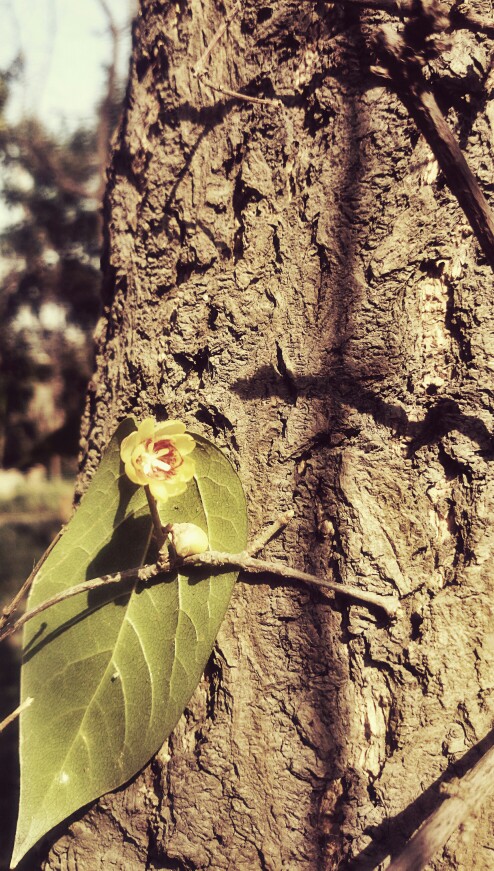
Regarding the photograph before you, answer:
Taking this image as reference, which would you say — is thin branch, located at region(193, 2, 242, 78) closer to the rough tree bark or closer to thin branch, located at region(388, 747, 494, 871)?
the rough tree bark

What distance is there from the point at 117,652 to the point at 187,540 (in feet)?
0.53

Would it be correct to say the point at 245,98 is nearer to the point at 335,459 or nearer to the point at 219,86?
the point at 219,86

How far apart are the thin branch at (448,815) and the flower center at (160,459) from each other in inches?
15.6

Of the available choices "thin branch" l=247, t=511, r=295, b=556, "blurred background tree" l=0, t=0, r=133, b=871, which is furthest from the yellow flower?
"blurred background tree" l=0, t=0, r=133, b=871

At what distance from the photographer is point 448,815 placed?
561 millimetres

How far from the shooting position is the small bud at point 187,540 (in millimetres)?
674

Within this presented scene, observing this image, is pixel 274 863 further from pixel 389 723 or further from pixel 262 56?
pixel 262 56

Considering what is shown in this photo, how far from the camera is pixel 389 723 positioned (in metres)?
0.69

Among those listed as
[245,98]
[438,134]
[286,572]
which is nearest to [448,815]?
[286,572]

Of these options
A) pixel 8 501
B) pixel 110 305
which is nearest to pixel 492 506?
pixel 110 305

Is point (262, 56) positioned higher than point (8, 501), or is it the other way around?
point (262, 56)

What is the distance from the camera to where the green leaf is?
70 centimetres

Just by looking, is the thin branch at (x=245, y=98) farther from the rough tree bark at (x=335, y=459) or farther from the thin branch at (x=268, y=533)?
the thin branch at (x=268, y=533)

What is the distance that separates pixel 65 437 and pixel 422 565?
3593 millimetres
